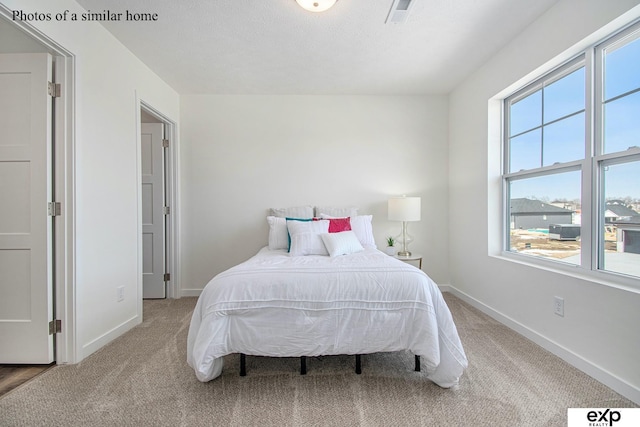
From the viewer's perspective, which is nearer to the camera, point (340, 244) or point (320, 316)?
point (320, 316)

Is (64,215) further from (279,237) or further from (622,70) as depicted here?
(622,70)

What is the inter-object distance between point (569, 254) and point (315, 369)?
2061 millimetres

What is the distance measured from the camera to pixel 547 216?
93.0 inches

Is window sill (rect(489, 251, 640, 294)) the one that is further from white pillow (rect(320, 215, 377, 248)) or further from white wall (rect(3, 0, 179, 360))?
white wall (rect(3, 0, 179, 360))

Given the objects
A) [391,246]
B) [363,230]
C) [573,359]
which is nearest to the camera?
[573,359]

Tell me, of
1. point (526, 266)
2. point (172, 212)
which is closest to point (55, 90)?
point (172, 212)

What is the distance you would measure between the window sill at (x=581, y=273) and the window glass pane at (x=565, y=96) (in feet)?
3.75

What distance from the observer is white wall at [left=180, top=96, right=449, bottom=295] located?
3.65m

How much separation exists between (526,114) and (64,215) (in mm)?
3817

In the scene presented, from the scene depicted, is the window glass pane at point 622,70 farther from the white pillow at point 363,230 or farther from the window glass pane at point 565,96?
the white pillow at point 363,230

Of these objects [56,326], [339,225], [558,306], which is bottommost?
[56,326]

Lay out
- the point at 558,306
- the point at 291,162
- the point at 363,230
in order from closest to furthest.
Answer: the point at 558,306 → the point at 363,230 → the point at 291,162

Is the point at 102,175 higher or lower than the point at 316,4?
lower

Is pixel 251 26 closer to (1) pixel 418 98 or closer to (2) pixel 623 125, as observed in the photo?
(1) pixel 418 98
